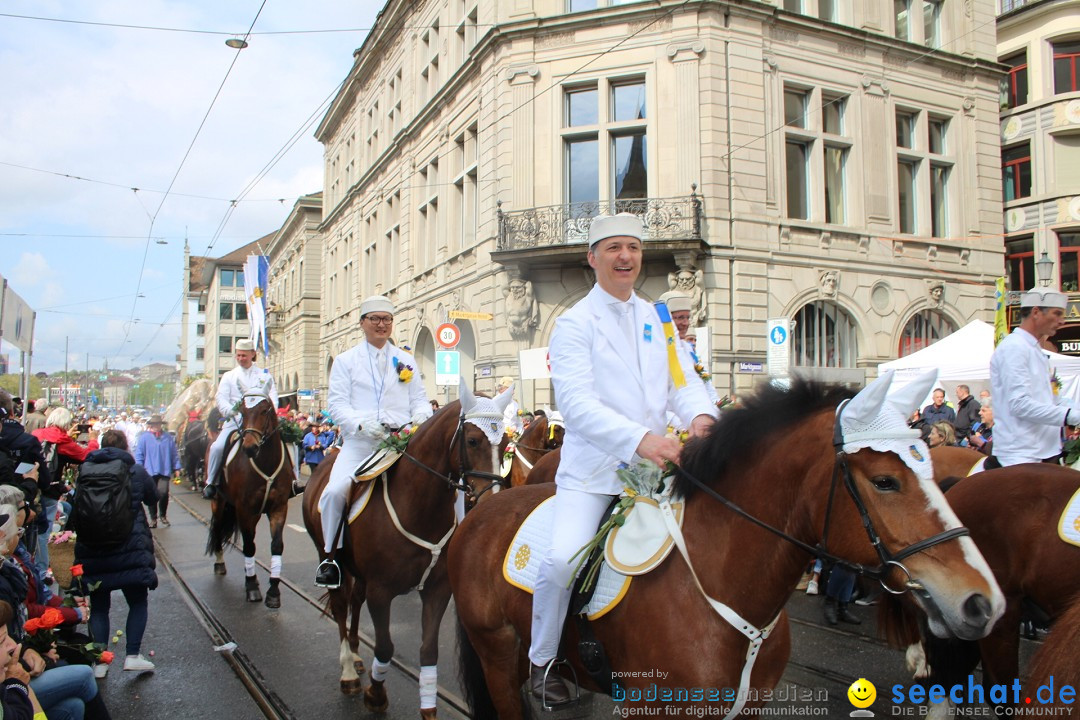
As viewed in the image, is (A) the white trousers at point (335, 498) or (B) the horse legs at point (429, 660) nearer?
(B) the horse legs at point (429, 660)

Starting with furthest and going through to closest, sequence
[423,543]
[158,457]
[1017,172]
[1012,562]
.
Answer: [1017,172] → [158,457] → [423,543] → [1012,562]

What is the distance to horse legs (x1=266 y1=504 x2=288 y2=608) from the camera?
27.2 ft

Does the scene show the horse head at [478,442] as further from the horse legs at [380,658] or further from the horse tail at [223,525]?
the horse tail at [223,525]

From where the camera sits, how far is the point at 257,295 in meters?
26.8

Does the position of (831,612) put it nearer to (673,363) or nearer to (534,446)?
(534,446)

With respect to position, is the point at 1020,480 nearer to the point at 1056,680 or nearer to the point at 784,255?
the point at 1056,680

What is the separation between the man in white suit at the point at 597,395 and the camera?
3.19 m

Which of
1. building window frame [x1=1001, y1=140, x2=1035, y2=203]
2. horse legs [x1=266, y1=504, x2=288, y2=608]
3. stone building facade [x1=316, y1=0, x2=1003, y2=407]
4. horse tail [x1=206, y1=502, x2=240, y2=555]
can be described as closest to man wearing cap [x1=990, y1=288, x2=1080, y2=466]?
horse legs [x1=266, y1=504, x2=288, y2=608]

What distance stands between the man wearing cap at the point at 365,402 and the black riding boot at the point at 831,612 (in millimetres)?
4536

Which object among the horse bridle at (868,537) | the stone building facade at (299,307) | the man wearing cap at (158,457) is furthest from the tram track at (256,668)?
the stone building facade at (299,307)

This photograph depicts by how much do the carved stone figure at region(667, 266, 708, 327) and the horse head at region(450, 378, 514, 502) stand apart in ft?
48.3

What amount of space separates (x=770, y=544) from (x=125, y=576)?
560 centimetres

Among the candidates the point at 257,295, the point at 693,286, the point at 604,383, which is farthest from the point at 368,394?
the point at 257,295

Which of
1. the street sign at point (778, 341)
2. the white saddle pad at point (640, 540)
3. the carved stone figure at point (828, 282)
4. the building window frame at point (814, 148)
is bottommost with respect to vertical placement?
the white saddle pad at point (640, 540)
